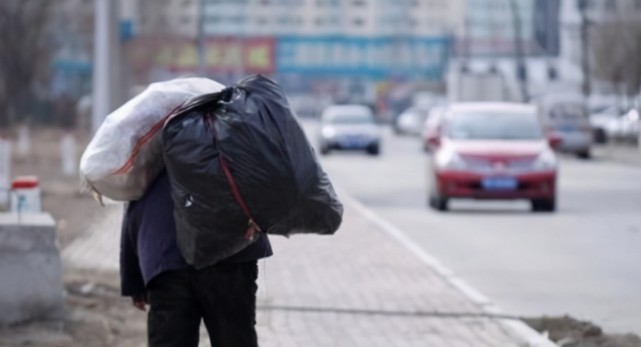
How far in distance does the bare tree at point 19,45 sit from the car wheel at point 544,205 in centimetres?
3478

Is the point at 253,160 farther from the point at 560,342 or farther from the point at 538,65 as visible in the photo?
the point at 538,65

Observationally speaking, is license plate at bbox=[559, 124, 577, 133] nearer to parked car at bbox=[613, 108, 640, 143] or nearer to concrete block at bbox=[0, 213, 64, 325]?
parked car at bbox=[613, 108, 640, 143]

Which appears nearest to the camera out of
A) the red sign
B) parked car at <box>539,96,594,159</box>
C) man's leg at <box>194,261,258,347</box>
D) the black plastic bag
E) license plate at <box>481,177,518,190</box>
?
the black plastic bag

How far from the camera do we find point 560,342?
1012 centimetres

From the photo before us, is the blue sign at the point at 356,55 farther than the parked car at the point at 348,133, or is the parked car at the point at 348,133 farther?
the blue sign at the point at 356,55

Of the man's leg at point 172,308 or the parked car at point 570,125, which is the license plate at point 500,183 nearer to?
the man's leg at point 172,308

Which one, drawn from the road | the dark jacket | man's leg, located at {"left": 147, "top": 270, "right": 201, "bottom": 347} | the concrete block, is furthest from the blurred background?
man's leg, located at {"left": 147, "top": 270, "right": 201, "bottom": 347}

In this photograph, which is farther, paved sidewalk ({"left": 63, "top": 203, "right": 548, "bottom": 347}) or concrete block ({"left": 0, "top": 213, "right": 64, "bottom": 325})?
concrete block ({"left": 0, "top": 213, "right": 64, "bottom": 325})

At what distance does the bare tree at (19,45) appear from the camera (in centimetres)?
5450

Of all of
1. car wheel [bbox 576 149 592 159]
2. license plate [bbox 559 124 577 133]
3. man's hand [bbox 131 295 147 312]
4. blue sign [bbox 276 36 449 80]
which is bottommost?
blue sign [bbox 276 36 449 80]

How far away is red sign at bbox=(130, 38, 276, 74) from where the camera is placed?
65.0 meters

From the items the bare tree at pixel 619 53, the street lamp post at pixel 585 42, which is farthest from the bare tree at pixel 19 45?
the bare tree at pixel 619 53

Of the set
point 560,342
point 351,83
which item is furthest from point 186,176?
point 351,83

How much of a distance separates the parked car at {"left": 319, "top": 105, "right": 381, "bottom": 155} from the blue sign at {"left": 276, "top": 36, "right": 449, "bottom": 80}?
20652 millimetres
